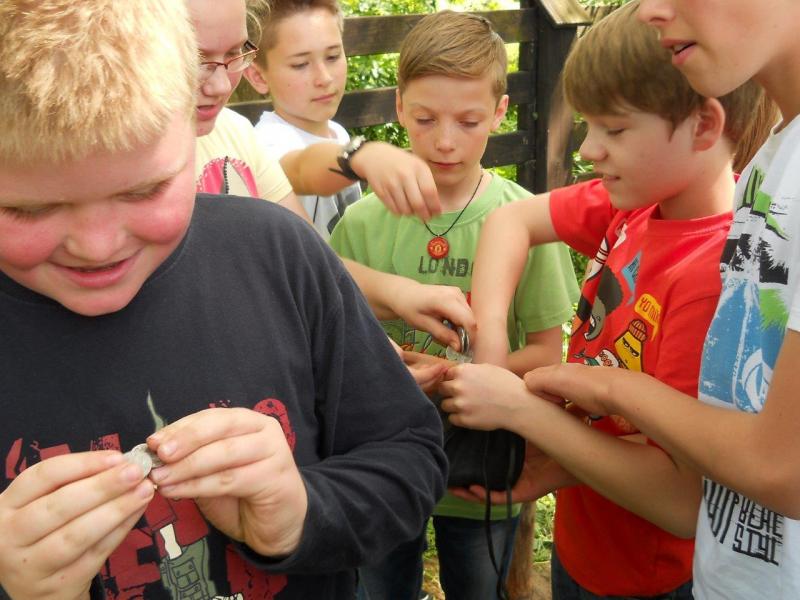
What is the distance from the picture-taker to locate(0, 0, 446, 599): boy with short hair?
3.16 feet

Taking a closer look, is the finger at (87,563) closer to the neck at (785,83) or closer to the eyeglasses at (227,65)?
the eyeglasses at (227,65)

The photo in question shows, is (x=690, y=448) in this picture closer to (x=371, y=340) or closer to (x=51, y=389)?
(x=371, y=340)

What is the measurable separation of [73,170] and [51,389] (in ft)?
1.17

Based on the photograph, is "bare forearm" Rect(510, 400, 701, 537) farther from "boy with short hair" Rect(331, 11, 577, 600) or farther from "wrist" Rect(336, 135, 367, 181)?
"wrist" Rect(336, 135, 367, 181)

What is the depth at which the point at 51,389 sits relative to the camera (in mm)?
1166

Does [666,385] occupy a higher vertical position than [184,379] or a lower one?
lower

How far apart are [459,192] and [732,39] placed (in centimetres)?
135

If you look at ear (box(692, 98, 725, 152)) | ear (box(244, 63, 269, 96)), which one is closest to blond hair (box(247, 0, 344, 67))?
ear (box(244, 63, 269, 96))

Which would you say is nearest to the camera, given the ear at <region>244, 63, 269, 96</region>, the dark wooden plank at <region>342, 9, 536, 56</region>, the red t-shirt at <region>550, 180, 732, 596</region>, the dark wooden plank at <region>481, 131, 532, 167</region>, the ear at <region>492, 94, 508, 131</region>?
the red t-shirt at <region>550, 180, 732, 596</region>

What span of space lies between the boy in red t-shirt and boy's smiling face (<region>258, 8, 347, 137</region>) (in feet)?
4.92

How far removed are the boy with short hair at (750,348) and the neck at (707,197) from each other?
1.11 feet

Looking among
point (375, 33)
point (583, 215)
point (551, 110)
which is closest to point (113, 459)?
point (583, 215)

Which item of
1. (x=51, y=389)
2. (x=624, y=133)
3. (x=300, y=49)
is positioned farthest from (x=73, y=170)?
(x=300, y=49)

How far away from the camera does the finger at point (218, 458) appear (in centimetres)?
102
